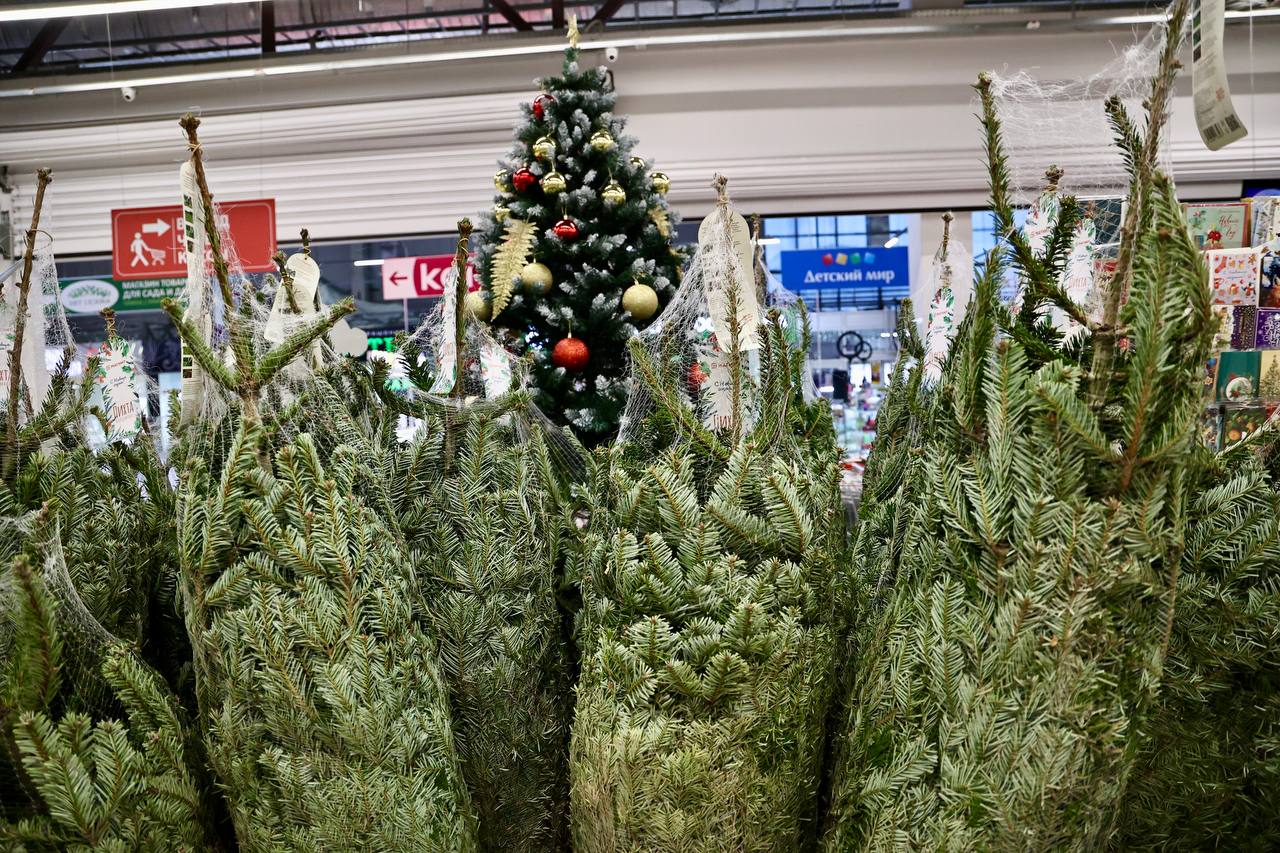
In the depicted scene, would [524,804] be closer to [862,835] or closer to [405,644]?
[405,644]

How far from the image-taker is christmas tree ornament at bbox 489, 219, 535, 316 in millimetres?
2268

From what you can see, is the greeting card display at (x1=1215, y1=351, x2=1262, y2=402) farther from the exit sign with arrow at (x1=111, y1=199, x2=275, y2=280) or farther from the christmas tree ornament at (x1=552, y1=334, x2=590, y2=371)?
A: the exit sign with arrow at (x1=111, y1=199, x2=275, y2=280)

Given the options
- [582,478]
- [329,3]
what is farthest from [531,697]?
[329,3]

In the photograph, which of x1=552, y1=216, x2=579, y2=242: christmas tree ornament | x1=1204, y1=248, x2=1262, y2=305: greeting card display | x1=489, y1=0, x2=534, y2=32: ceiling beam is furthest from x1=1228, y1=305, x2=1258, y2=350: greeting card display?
x1=489, y1=0, x2=534, y2=32: ceiling beam

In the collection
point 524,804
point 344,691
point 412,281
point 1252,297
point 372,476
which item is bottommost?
point 524,804

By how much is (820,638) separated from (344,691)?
48cm

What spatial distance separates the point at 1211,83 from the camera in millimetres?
1004

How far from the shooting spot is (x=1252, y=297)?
120 inches

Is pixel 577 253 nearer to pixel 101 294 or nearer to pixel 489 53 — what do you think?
pixel 489 53

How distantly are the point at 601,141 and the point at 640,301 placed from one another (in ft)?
1.58

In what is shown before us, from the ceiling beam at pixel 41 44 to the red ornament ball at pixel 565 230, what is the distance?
4.54 m

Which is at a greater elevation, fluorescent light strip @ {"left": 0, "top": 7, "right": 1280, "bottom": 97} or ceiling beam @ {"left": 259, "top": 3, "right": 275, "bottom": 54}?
ceiling beam @ {"left": 259, "top": 3, "right": 275, "bottom": 54}

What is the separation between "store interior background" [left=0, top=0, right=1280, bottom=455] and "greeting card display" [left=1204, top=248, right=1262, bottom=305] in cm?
196

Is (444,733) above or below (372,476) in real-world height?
below
